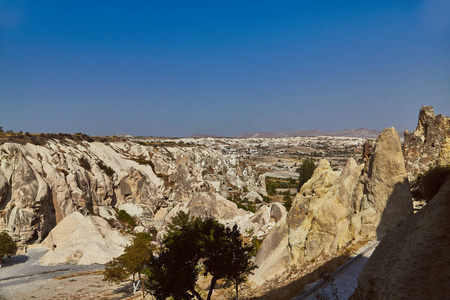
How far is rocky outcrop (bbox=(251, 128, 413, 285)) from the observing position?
1608cm

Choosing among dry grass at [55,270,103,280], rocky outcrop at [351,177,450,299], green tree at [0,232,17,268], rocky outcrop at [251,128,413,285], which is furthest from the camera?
green tree at [0,232,17,268]

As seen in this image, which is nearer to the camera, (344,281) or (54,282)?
(344,281)

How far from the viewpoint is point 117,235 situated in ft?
157

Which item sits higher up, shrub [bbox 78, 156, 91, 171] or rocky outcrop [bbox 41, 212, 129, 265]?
shrub [bbox 78, 156, 91, 171]

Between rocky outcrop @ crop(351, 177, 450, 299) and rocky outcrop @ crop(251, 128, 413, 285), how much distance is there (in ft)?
25.5

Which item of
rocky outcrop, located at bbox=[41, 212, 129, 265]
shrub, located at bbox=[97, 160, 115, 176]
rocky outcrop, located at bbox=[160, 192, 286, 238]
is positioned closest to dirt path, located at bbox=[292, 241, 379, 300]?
rocky outcrop, located at bbox=[160, 192, 286, 238]

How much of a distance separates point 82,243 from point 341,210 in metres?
37.3

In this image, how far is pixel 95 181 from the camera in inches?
2665

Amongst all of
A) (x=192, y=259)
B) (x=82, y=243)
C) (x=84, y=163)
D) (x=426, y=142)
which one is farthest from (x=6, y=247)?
(x=426, y=142)

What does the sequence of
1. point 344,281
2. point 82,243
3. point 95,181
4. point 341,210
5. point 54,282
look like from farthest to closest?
point 95,181 → point 82,243 → point 54,282 → point 341,210 → point 344,281

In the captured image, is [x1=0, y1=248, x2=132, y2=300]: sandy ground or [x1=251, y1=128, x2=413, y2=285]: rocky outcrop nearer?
[x1=251, y1=128, x2=413, y2=285]: rocky outcrop

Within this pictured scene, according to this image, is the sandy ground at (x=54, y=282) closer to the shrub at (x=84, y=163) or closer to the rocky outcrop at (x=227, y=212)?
the rocky outcrop at (x=227, y=212)

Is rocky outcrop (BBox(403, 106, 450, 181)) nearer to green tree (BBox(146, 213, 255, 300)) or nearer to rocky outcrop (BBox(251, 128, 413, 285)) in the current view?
rocky outcrop (BBox(251, 128, 413, 285))

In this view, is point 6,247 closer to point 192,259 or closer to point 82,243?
point 82,243
